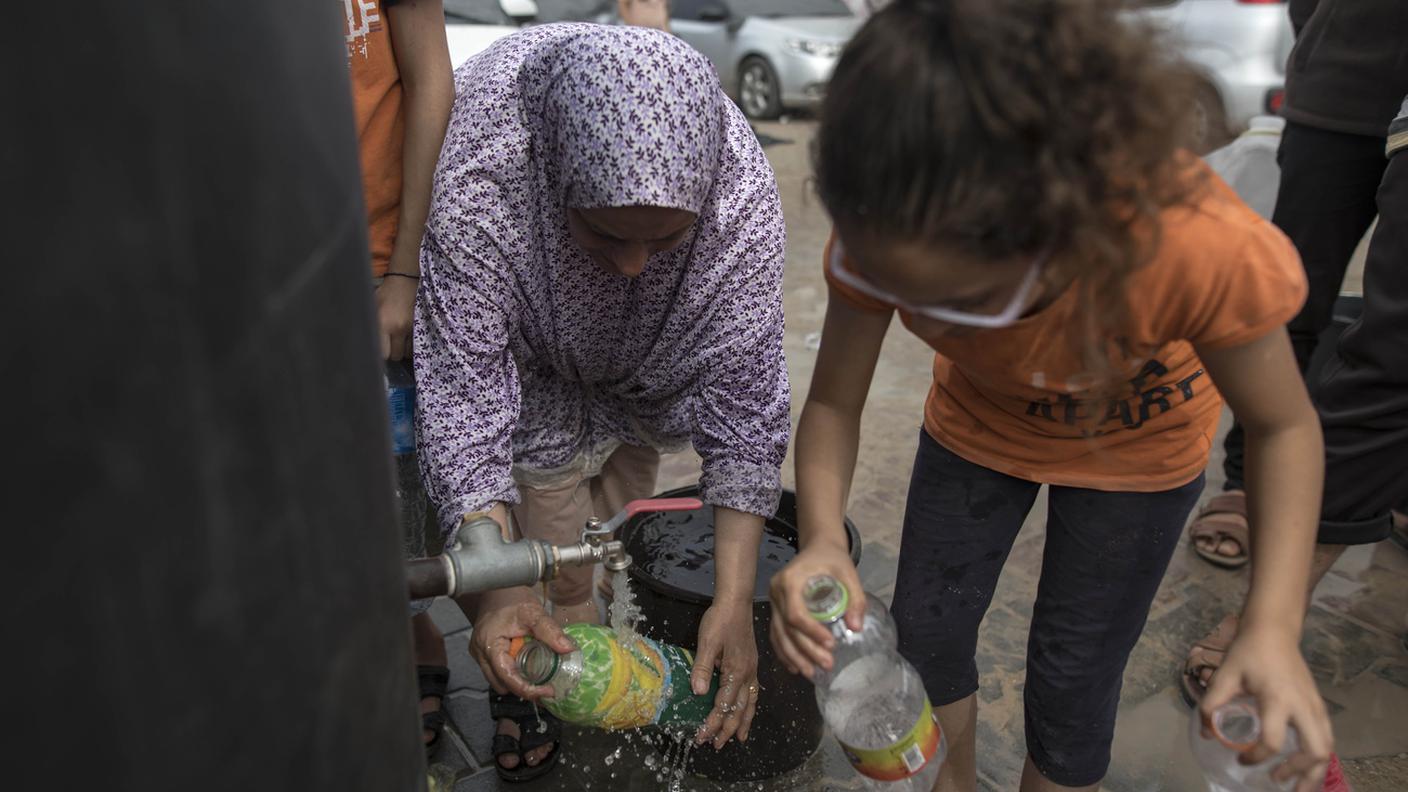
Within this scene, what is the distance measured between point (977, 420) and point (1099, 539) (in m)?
0.26

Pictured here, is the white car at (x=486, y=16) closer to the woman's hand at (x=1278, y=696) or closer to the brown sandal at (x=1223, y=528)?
the brown sandal at (x=1223, y=528)

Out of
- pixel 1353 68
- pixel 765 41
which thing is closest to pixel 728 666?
pixel 1353 68

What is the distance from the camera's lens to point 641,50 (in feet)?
5.41

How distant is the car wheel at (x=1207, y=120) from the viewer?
1.24 metres

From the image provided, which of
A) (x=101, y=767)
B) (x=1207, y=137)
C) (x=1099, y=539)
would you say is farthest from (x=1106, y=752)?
(x=101, y=767)

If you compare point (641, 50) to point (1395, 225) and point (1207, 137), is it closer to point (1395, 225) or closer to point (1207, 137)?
point (1207, 137)

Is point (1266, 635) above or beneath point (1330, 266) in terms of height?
above

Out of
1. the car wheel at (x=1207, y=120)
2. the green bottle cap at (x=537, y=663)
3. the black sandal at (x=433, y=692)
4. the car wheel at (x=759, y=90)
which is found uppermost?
the car wheel at (x=1207, y=120)

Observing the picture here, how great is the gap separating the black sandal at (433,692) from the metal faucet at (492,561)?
36.2 inches

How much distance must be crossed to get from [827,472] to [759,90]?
9711 millimetres

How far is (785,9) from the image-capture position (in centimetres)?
1105

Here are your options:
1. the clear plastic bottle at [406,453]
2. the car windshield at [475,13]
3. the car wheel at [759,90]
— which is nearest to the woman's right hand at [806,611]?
the clear plastic bottle at [406,453]

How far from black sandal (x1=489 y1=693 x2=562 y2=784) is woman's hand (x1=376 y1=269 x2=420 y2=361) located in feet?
2.47

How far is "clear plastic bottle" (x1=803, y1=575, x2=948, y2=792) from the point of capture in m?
1.47
